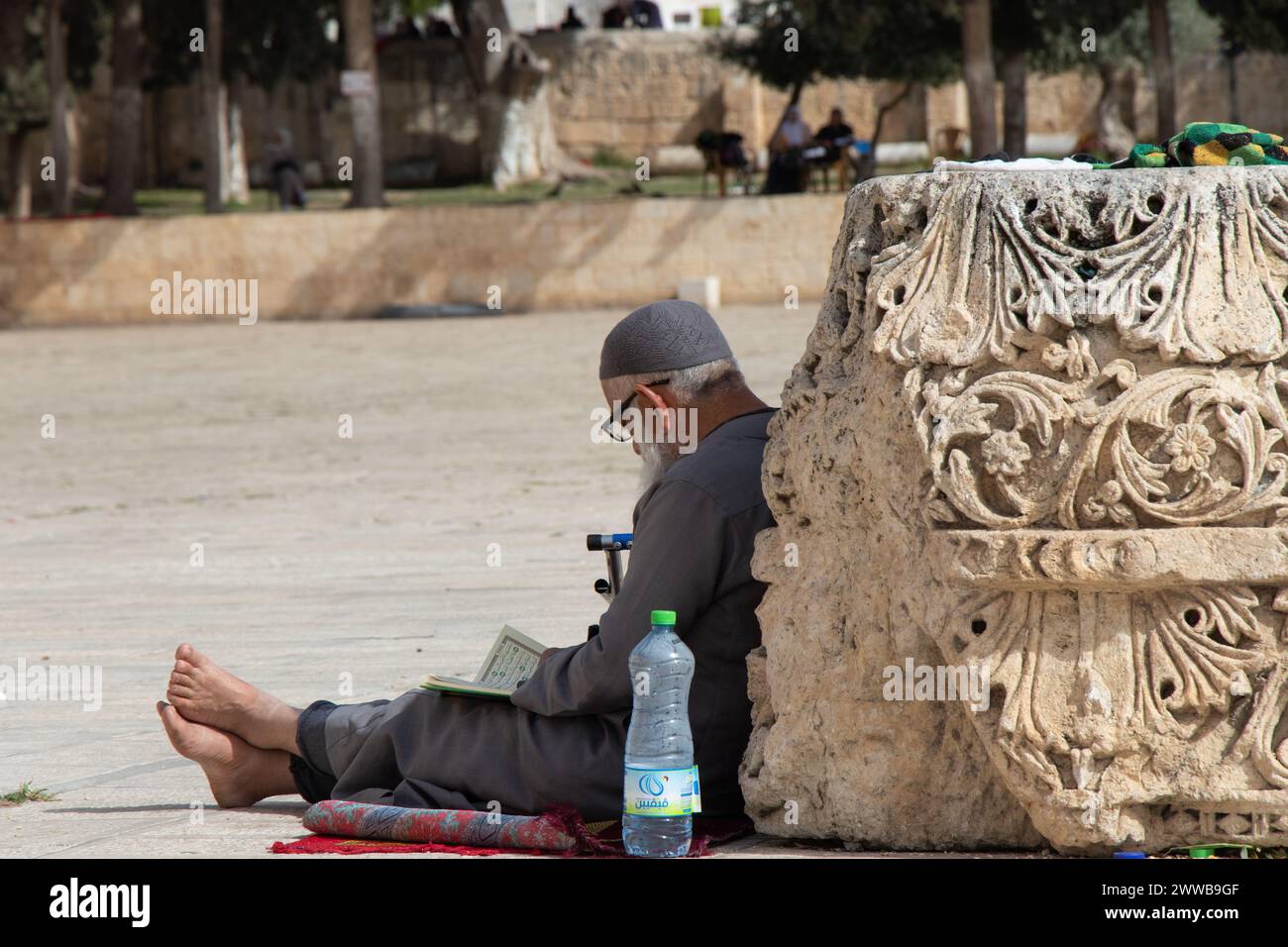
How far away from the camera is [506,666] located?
4.49m

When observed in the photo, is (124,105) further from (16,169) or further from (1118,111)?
(1118,111)

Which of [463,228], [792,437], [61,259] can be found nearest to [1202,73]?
[463,228]

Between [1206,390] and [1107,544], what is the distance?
33 cm

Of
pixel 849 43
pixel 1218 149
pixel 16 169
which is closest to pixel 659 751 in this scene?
pixel 1218 149

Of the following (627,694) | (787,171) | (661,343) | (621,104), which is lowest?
(627,694)

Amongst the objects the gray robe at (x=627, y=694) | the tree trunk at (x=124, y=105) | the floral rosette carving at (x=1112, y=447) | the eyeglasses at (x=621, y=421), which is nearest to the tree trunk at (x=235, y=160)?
the tree trunk at (x=124, y=105)

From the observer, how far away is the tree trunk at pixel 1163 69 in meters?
25.3

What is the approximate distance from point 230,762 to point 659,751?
137 cm

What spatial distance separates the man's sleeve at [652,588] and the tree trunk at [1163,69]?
2272 centimetres

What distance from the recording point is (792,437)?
3881 millimetres

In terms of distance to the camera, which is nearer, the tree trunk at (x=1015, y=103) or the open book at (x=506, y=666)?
the open book at (x=506, y=666)

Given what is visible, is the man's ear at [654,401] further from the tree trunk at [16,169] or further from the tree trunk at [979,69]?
the tree trunk at [16,169]

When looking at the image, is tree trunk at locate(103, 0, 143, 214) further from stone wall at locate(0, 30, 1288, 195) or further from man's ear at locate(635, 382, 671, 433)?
man's ear at locate(635, 382, 671, 433)

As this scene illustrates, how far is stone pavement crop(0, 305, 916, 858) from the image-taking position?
5289mm
